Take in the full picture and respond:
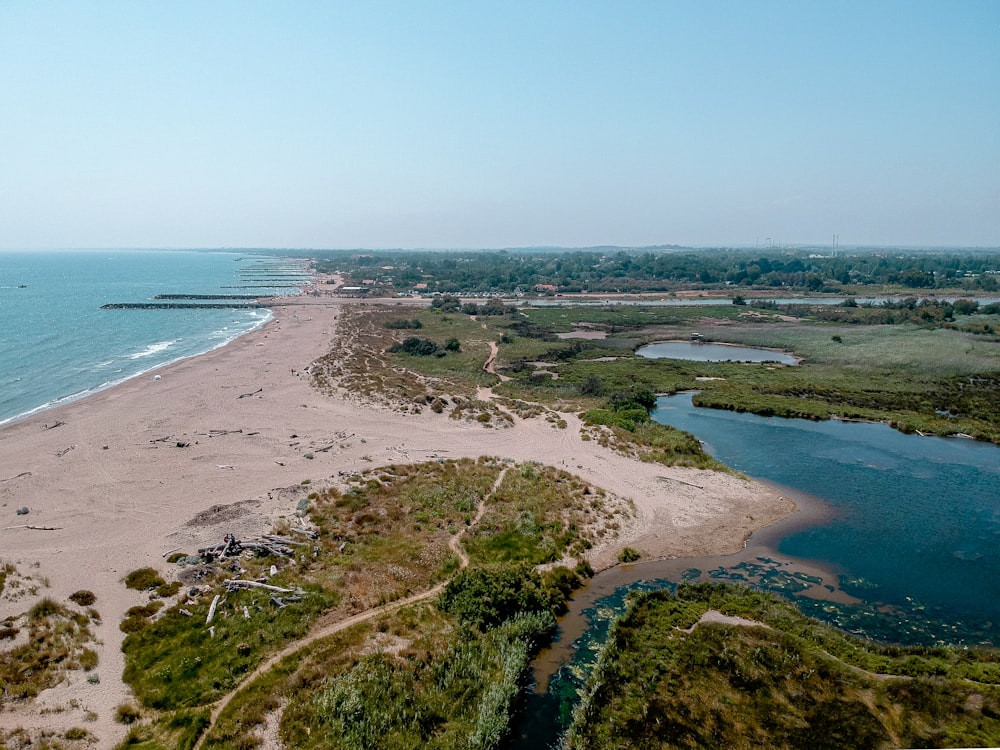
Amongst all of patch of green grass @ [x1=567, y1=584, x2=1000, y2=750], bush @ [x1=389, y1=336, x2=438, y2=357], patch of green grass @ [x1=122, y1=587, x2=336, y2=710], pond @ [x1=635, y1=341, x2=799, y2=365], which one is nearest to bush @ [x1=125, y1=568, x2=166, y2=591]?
patch of green grass @ [x1=122, y1=587, x2=336, y2=710]

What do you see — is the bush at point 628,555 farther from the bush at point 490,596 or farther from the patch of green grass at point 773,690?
the bush at point 490,596

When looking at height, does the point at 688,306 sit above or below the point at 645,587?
above

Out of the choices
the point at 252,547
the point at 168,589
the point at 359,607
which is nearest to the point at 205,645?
the point at 168,589

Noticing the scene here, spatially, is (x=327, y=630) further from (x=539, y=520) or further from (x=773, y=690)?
(x=773, y=690)

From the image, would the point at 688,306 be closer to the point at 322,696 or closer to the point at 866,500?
the point at 866,500

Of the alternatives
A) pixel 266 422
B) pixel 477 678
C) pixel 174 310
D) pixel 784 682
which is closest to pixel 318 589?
pixel 477 678

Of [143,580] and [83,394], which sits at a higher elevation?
[83,394]

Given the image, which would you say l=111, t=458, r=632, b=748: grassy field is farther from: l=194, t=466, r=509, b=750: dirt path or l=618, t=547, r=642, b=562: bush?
l=618, t=547, r=642, b=562: bush
